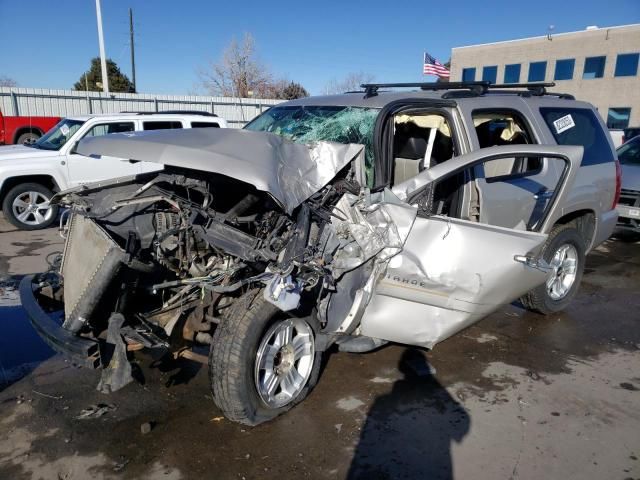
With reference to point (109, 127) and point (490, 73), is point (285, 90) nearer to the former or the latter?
point (490, 73)

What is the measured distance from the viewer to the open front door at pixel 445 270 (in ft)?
10.3

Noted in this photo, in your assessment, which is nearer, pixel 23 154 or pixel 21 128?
pixel 23 154

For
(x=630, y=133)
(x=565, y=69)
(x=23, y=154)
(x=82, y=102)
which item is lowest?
(x=23, y=154)

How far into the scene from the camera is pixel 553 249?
187 inches

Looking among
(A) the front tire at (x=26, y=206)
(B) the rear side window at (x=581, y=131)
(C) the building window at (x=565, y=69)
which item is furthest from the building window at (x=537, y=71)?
(A) the front tire at (x=26, y=206)

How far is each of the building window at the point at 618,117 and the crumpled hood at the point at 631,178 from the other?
104 feet

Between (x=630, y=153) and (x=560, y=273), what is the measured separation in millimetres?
5277

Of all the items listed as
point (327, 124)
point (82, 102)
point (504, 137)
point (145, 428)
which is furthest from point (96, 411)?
point (82, 102)

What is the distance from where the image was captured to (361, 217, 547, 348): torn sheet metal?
313 cm

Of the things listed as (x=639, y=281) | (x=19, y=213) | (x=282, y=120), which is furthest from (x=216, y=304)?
(x=19, y=213)

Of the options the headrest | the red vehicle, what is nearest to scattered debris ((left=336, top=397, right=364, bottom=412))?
the headrest

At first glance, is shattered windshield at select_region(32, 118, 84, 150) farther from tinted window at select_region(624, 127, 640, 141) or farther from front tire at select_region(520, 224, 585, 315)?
tinted window at select_region(624, 127, 640, 141)

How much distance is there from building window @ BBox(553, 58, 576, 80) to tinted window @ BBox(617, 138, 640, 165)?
108 feet

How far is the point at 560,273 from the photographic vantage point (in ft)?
16.5
